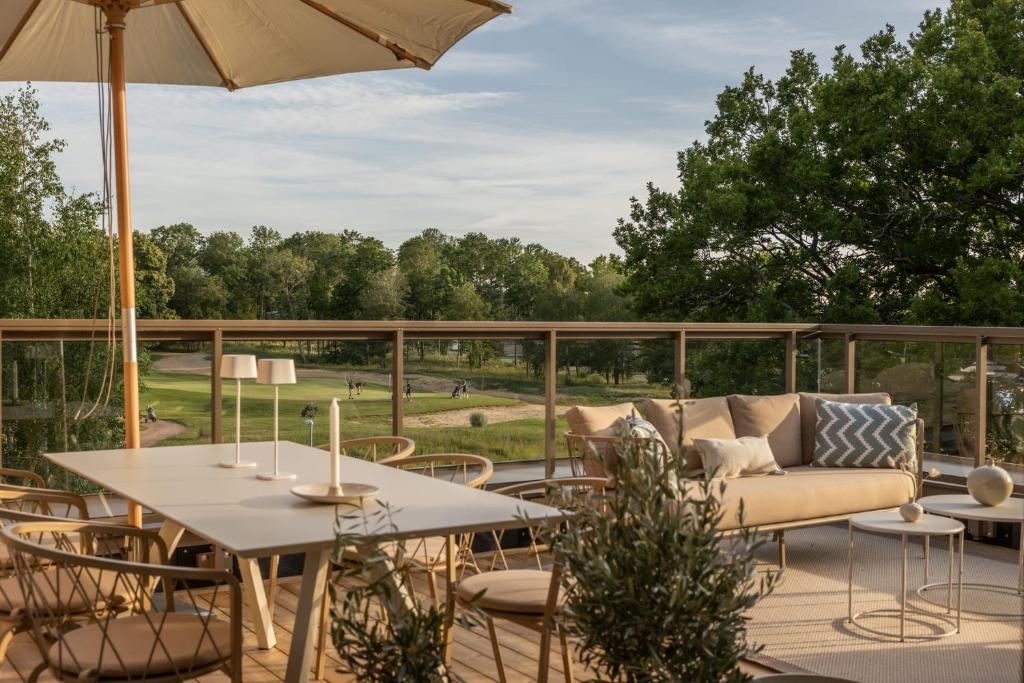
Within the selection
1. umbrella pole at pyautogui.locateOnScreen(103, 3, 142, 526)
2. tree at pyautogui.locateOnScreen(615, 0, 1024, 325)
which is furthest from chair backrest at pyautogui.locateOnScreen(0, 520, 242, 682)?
tree at pyautogui.locateOnScreen(615, 0, 1024, 325)

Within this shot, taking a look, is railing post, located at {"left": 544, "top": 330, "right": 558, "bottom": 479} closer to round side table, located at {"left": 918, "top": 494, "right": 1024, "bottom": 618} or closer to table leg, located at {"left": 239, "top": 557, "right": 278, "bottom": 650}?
round side table, located at {"left": 918, "top": 494, "right": 1024, "bottom": 618}

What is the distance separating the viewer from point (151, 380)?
490cm

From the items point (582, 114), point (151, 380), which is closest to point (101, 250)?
point (582, 114)

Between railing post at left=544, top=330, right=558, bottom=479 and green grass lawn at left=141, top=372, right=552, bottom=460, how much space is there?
43 millimetres

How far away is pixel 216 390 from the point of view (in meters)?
5.02

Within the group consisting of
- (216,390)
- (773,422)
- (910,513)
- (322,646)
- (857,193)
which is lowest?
(322,646)

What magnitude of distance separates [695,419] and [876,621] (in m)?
1.67

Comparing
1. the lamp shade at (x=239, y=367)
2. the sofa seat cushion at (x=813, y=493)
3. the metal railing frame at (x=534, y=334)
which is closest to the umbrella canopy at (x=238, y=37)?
the metal railing frame at (x=534, y=334)

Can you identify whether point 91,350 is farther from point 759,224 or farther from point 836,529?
point 759,224

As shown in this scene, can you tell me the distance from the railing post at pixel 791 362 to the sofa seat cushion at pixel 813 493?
1.21 metres

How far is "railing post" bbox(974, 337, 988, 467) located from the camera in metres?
6.57

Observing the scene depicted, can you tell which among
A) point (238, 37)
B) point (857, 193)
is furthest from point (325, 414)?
point (857, 193)

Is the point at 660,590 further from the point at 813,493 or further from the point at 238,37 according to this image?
the point at 813,493

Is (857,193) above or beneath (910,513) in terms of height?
above
